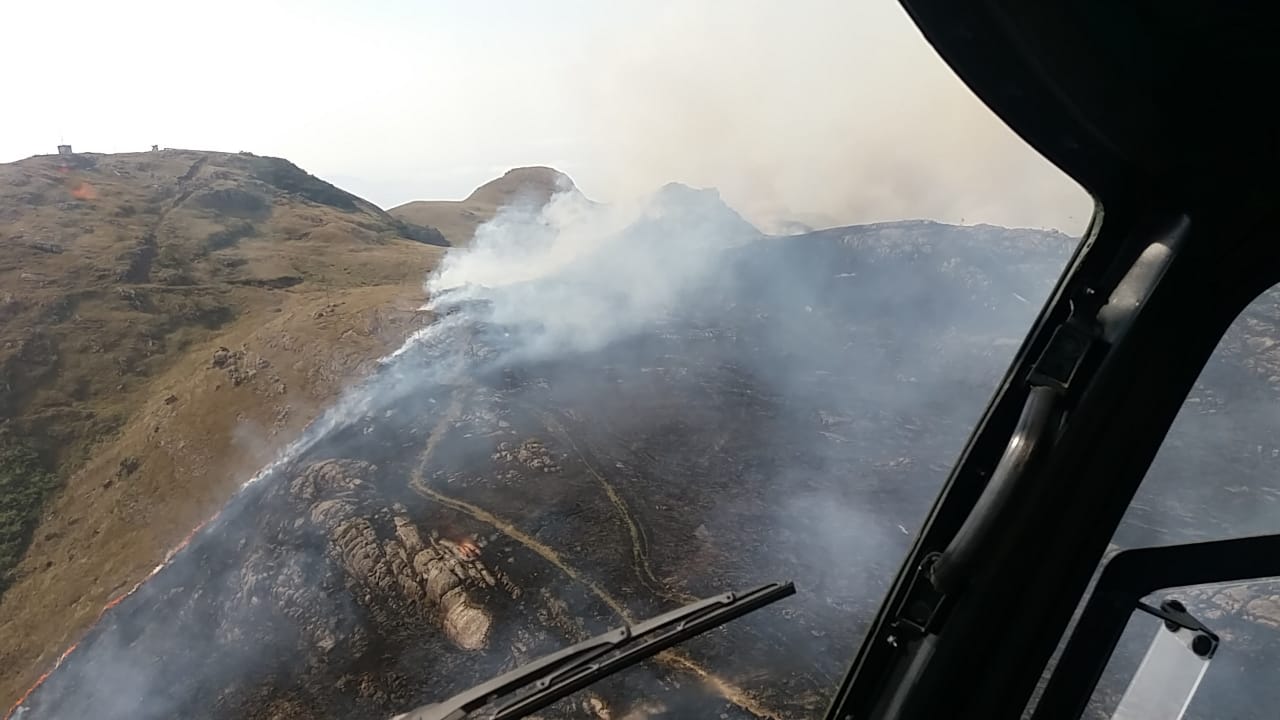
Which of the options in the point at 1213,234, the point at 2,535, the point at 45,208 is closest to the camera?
the point at 1213,234

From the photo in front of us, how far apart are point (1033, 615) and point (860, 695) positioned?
0.61m

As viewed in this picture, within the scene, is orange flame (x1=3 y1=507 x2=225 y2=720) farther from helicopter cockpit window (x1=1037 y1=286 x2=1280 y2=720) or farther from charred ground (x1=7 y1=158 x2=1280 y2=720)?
helicopter cockpit window (x1=1037 y1=286 x2=1280 y2=720)

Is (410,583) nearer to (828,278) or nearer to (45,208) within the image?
(828,278)

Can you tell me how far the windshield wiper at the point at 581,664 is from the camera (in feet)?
10.3

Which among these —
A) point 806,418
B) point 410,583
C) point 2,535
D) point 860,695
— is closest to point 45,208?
point 2,535

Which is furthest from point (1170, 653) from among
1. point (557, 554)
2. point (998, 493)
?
point (557, 554)

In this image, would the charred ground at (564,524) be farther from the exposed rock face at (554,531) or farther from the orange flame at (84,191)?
the orange flame at (84,191)

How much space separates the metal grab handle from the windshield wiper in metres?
1.63

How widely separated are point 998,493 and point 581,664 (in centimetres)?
222

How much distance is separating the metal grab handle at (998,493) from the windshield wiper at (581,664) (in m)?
1.63

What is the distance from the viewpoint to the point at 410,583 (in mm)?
18094

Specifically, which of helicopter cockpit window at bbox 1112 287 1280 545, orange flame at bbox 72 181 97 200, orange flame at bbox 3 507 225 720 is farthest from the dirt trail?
orange flame at bbox 72 181 97 200

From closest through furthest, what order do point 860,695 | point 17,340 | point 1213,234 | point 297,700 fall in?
point 1213,234 → point 860,695 → point 297,700 → point 17,340

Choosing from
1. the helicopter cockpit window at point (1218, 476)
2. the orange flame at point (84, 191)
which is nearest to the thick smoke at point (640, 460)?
the helicopter cockpit window at point (1218, 476)
